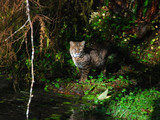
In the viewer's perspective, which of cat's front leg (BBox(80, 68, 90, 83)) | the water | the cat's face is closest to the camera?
the water

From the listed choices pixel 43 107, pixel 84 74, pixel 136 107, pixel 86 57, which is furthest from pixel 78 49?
pixel 136 107

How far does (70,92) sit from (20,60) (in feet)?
6.34

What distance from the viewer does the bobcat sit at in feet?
20.6

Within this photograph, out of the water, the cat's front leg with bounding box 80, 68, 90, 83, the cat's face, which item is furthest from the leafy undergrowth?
the cat's face

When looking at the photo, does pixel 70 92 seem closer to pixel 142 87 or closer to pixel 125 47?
pixel 142 87

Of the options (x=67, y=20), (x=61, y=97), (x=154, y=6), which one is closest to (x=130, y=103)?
(x=61, y=97)

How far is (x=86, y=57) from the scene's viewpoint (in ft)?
20.9

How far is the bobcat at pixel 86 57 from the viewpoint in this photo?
627cm

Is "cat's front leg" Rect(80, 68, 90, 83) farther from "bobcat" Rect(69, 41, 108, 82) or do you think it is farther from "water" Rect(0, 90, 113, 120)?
"water" Rect(0, 90, 113, 120)

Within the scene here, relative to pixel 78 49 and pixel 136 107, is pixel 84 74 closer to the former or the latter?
pixel 78 49

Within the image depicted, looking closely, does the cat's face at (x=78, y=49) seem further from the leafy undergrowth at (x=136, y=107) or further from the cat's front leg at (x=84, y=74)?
the leafy undergrowth at (x=136, y=107)

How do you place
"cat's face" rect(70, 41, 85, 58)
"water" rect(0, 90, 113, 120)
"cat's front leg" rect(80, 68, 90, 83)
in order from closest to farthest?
"water" rect(0, 90, 113, 120) → "cat's face" rect(70, 41, 85, 58) → "cat's front leg" rect(80, 68, 90, 83)

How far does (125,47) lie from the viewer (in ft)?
26.5

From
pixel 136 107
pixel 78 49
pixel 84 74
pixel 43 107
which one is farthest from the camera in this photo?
pixel 84 74
